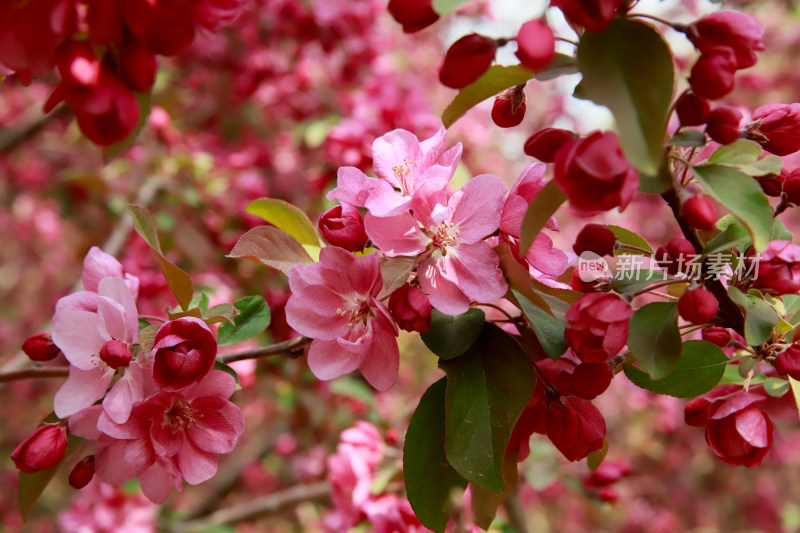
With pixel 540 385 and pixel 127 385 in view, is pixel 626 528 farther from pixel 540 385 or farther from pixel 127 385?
pixel 127 385

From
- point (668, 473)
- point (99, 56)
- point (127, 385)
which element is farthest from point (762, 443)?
point (668, 473)

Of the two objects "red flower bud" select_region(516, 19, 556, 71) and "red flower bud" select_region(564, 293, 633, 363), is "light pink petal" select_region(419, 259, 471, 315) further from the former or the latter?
"red flower bud" select_region(516, 19, 556, 71)

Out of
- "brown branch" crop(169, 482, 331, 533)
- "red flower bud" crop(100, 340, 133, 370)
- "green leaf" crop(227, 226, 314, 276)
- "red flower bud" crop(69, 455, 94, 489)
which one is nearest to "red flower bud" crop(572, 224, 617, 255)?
"green leaf" crop(227, 226, 314, 276)

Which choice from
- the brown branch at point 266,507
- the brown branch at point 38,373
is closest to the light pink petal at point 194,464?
the brown branch at point 38,373

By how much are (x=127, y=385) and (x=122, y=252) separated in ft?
6.49

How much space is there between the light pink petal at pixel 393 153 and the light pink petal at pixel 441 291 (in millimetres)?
139

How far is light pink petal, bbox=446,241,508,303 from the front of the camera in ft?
2.47

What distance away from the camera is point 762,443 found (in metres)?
0.82

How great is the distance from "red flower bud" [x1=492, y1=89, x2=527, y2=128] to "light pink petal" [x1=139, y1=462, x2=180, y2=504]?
0.66 metres

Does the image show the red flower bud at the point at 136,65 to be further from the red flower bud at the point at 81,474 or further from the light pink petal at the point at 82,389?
the red flower bud at the point at 81,474

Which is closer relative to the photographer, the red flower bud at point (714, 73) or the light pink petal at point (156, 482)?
the red flower bud at point (714, 73)

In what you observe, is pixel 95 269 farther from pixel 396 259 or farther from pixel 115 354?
pixel 396 259

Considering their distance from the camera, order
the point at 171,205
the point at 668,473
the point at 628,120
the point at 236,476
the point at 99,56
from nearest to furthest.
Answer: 1. the point at 628,120
2. the point at 99,56
3. the point at 171,205
4. the point at 236,476
5. the point at 668,473

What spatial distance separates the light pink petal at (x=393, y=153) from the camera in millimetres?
839
